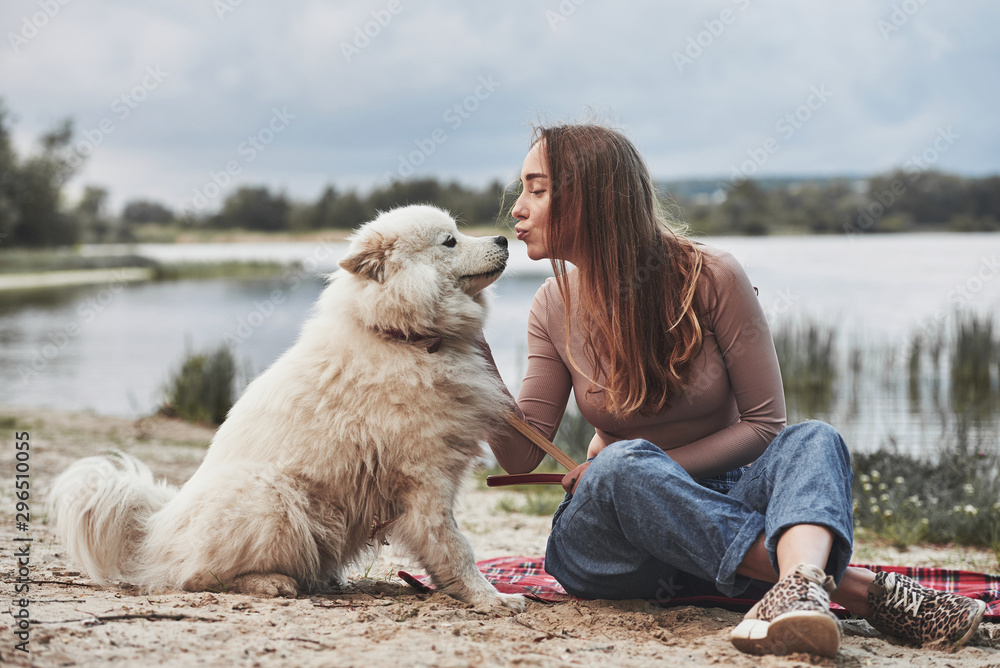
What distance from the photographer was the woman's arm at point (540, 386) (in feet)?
9.84

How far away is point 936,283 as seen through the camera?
19.4 metres

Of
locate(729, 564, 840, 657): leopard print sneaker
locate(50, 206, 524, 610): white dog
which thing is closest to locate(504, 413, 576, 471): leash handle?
locate(50, 206, 524, 610): white dog

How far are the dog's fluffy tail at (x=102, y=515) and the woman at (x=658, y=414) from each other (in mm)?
1316

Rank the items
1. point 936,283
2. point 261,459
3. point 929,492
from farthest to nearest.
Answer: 1. point 936,283
2. point 929,492
3. point 261,459

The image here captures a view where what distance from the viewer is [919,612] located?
2.36 meters

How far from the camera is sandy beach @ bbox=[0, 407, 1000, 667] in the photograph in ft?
6.24

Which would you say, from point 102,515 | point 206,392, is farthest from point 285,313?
point 102,515

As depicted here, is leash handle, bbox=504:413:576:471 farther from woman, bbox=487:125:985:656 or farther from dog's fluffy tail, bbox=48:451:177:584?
dog's fluffy tail, bbox=48:451:177:584

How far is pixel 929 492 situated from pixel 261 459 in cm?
441

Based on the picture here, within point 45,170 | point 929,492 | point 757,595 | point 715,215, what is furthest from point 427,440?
point 45,170

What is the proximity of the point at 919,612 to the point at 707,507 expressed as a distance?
0.72m

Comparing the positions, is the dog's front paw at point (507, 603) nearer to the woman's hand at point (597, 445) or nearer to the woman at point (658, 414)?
the woman at point (658, 414)

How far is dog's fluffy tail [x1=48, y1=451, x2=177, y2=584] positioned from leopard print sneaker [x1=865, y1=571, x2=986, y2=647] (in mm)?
2491

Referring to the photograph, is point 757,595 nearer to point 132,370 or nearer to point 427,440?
point 427,440
